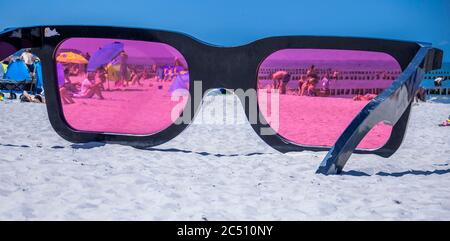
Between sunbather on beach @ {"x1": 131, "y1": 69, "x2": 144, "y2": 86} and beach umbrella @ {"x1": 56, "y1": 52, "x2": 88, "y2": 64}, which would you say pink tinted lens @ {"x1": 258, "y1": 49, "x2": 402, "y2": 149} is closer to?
sunbather on beach @ {"x1": 131, "y1": 69, "x2": 144, "y2": 86}

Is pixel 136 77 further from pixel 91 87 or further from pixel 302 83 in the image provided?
pixel 302 83

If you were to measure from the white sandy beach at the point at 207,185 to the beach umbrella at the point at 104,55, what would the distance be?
484 mm

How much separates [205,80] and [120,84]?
0.85 metres

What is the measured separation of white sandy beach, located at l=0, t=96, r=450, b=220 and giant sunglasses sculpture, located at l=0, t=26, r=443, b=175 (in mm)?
116

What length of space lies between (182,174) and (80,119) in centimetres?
87

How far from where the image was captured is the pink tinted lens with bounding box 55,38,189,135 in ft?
5.48

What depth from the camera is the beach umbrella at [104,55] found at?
170cm

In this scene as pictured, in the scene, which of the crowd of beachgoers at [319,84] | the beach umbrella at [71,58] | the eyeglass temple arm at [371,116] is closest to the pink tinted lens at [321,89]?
the crowd of beachgoers at [319,84]

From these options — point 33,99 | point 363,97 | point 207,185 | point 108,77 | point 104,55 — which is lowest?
point 207,185

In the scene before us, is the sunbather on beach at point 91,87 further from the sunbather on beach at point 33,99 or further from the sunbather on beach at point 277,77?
the sunbather on beach at point 33,99

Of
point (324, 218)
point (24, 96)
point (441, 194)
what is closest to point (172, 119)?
point (324, 218)

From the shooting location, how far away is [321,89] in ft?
7.90

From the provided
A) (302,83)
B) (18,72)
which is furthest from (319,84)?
(18,72)

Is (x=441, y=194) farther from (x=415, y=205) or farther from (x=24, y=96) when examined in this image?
(x=24, y=96)
